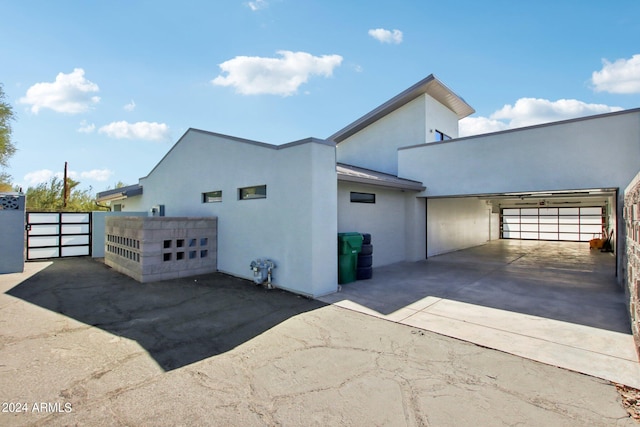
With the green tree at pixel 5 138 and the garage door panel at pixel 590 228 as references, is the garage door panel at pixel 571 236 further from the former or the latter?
the green tree at pixel 5 138

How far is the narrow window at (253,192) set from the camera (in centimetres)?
724

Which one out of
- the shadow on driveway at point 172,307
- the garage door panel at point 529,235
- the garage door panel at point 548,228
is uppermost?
the garage door panel at point 548,228

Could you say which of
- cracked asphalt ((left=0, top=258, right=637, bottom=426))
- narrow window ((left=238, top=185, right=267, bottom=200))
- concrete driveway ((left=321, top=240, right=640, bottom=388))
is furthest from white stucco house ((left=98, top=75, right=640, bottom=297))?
cracked asphalt ((left=0, top=258, right=637, bottom=426))

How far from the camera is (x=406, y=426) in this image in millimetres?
2357

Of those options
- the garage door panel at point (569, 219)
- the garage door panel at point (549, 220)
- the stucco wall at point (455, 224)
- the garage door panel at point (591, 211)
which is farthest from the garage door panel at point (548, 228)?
the stucco wall at point (455, 224)

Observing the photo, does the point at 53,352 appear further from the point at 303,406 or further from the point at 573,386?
the point at 573,386

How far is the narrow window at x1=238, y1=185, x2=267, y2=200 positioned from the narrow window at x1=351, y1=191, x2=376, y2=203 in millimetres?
2901

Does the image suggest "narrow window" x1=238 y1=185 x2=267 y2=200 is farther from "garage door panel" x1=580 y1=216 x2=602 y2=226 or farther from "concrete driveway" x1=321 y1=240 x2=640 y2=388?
"garage door panel" x1=580 y1=216 x2=602 y2=226

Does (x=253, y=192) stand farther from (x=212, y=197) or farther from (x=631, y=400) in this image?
(x=631, y=400)

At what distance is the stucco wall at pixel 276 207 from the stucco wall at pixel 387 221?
2.27 m

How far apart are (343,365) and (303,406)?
83 centimetres

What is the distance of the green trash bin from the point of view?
23.4 ft

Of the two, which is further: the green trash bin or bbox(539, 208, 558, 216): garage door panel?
bbox(539, 208, 558, 216): garage door panel

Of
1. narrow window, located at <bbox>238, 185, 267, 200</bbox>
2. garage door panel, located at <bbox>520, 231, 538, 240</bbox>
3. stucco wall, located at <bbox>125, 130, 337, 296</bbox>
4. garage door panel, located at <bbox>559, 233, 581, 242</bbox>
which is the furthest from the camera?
garage door panel, located at <bbox>520, 231, 538, 240</bbox>
